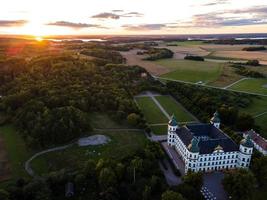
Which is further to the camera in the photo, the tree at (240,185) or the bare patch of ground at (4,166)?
the bare patch of ground at (4,166)

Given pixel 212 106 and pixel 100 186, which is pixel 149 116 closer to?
pixel 212 106

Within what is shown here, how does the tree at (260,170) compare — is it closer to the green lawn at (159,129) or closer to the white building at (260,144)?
the white building at (260,144)

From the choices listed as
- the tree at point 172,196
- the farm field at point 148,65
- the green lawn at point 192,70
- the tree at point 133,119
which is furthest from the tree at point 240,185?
the farm field at point 148,65

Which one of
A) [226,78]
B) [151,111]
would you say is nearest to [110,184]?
[151,111]

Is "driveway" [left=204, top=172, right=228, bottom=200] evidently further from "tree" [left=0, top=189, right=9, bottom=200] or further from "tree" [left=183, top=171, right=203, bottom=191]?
"tree" [left=0, top=189, right=9, bottom=200]

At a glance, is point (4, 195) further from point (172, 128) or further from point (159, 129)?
point (159, 129)
